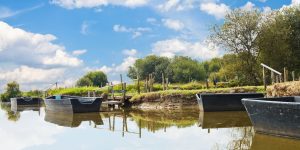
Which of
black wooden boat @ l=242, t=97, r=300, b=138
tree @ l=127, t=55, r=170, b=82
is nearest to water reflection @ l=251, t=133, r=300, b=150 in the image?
black wooden boat @ l=242, t=97, r=300, b=138

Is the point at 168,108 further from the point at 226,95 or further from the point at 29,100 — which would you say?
the point at 29,100

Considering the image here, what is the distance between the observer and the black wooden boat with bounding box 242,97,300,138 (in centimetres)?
967

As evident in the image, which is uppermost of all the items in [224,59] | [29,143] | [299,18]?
[299,18]

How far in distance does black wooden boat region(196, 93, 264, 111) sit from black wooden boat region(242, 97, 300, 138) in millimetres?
9432

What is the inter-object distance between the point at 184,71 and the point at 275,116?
70.4 m

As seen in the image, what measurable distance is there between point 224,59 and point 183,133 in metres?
27.8

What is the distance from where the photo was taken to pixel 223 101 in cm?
2125

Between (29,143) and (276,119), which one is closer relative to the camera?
(276,119)

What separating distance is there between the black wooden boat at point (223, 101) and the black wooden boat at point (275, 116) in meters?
9.43

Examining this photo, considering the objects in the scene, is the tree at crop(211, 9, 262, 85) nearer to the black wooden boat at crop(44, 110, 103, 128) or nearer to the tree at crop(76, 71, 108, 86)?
the black wooden boat at crop(44, 110, 103, 128)

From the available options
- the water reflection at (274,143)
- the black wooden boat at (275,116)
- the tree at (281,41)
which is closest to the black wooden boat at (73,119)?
the black wooden boat at (275,116)

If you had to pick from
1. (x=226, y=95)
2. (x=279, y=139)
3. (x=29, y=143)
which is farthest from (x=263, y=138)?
(x=226, y=95)

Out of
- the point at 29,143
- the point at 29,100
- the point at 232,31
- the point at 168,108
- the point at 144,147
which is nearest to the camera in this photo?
the point at 144,147

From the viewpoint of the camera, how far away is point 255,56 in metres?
38.6
